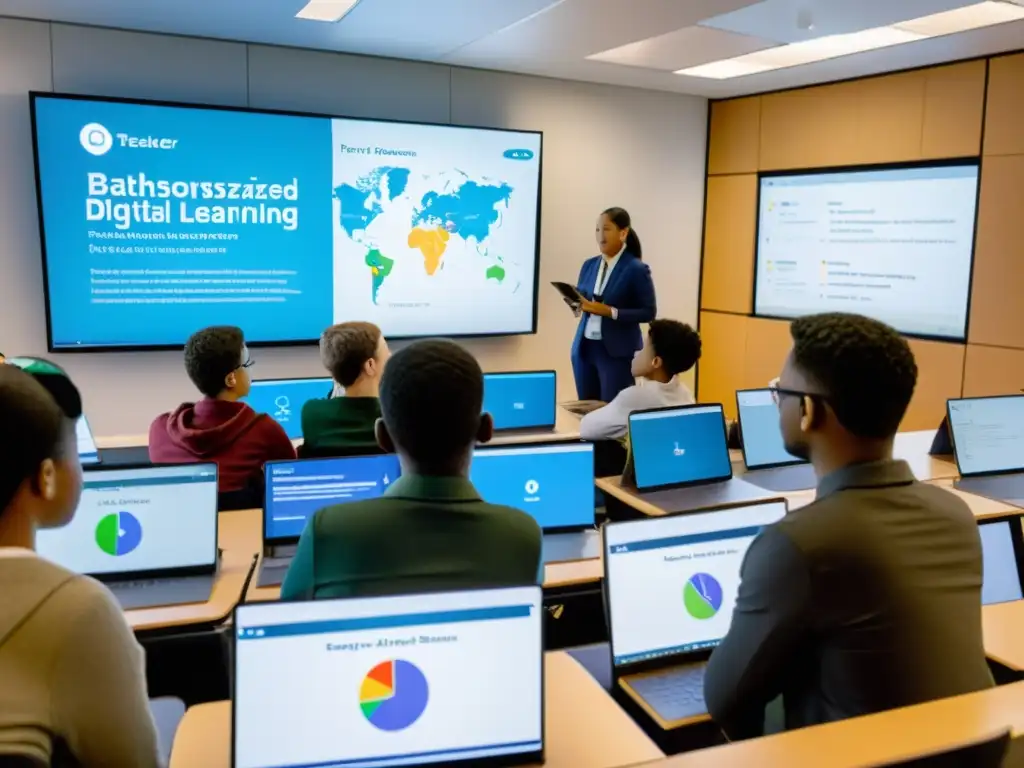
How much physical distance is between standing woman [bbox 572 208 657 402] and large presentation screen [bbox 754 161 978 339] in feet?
5.59

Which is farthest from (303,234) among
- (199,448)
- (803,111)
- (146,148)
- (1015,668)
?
(1015,668)

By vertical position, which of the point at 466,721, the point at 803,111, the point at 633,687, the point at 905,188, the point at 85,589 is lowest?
the point at 633,687

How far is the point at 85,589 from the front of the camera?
1.00 metres

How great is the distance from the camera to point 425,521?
1.37m

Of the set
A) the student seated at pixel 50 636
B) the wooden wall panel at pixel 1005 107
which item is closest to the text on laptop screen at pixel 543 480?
the student seated at pixel 50 636

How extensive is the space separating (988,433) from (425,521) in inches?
114

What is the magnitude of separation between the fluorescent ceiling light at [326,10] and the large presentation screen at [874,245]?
3596mm

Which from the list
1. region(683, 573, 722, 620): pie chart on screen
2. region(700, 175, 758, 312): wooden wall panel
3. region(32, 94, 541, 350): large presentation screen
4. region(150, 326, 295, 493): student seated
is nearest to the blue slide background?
region(32, 94, 541, 350): large presentation screen

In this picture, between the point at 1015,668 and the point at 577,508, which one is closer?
the point at 1015,668

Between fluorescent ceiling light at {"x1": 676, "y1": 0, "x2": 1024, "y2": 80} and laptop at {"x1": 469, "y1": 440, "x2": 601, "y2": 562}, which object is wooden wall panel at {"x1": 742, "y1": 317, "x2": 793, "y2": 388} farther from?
laptop at {"x1": 469, "y1": 440, "x2": 601, "y2": 562}

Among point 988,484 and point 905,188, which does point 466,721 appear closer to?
point 988,484

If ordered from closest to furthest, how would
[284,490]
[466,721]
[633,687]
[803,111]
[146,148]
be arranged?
[466,721], [633,687], [284,490], [146,148], [803,111]

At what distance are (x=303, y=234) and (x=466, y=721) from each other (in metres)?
4.46

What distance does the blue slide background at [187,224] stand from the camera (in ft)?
14.9
